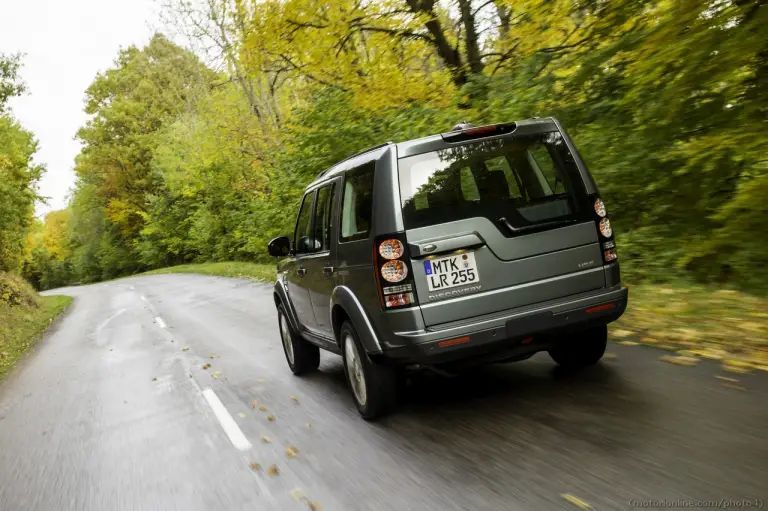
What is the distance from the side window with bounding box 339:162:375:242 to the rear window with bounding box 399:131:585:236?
13.8 inches

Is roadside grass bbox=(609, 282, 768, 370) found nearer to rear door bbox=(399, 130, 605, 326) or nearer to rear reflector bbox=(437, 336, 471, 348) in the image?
rear door bbox=(399, 130, 605, 326)

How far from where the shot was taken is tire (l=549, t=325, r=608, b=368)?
5259 mm

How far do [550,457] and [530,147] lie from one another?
2.13 meters

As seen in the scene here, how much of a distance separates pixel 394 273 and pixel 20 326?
1843 centimetres

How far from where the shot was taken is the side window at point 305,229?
6.13m

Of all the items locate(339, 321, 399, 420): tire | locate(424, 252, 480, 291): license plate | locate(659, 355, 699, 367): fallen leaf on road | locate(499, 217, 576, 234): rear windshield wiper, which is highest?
locate(499, 217, 576, 234): rear windshield wiper

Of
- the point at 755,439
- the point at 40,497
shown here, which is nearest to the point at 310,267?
the point at 40,497

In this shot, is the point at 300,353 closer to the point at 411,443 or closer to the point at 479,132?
the point at 411,443

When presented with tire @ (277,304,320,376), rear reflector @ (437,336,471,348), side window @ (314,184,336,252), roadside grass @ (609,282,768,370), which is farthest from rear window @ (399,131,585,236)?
tire @ (277,304,320,376)

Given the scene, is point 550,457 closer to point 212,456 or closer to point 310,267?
point 212,456

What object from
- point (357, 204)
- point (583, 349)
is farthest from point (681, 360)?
point (357, 204)

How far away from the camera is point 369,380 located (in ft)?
15.7

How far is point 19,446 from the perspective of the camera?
5934 millimetres

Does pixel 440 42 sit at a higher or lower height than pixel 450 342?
higher
